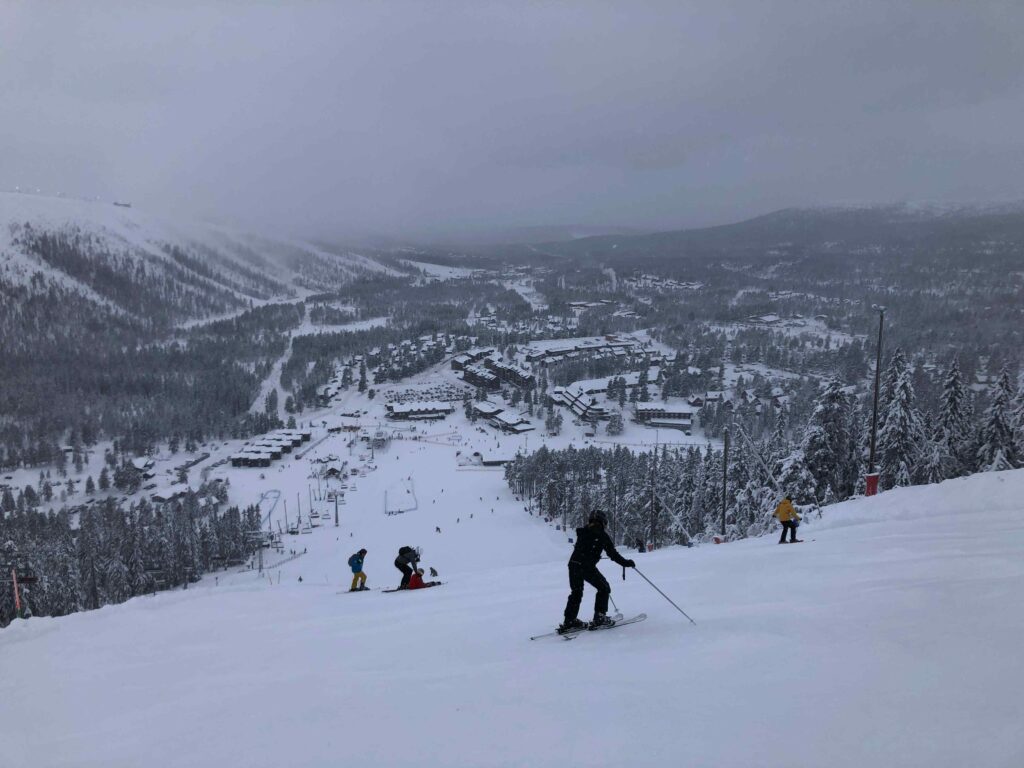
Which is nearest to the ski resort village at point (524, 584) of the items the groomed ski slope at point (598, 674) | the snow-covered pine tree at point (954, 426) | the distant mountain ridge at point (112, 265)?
the groomed ski slope at point (598, 674)

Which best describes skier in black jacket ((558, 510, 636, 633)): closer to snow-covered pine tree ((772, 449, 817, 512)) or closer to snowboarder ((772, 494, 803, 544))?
snowboarder ((772, 494, 803, 544))

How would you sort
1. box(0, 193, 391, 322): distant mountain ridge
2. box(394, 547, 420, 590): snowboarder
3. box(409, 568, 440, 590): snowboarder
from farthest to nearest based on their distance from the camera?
box(0, 193, 391, 322): distant mountain ridge < box(409, 568, 440, 590): snowboarder < box(394, 547, 420, 590): snowboarder

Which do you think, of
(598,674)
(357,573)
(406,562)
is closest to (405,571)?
(406,562)

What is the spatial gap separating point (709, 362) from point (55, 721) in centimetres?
9722

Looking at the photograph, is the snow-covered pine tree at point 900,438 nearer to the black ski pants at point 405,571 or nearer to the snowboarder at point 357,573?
the black ski pants at point 405,571

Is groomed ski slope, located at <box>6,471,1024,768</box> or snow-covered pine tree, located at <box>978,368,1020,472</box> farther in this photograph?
snow-covered pine tree, located at <box>978,368,1020,472</box>

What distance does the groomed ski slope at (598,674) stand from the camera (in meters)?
3.31

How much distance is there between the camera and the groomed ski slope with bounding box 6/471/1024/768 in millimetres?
3311

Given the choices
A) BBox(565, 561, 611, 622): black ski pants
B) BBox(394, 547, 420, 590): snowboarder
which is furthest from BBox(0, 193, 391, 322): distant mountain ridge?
BBox(565, 561, 611, 622): black ski pants

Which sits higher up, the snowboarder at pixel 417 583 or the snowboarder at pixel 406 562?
the snowboarder at pixel 406 562

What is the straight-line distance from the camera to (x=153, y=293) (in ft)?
498

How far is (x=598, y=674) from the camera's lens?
448cm

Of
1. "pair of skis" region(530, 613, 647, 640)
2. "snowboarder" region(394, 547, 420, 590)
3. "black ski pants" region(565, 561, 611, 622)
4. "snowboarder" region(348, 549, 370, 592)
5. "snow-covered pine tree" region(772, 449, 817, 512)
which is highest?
"black ski pants" region(565, 561, 611, 622)

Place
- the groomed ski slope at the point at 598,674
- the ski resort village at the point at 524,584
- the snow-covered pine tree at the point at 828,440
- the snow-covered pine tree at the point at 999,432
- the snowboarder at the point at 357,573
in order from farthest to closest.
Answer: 1. the snow-covered pine tree at the point at 828,440
2. the snow-covered pine tree at the point at 999,432
3. the snowboarder at the point at 357,573
4. the ski resort village at the point at 524,584
5. the groomed ski slope at the point at 598,674
